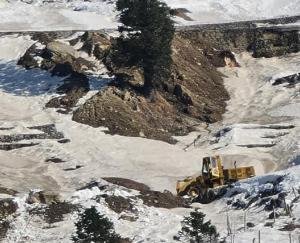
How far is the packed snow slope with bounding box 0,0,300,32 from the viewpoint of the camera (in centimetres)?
7775

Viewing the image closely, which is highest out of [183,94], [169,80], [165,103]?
[169,80]

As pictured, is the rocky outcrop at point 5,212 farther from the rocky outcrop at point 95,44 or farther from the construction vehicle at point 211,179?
the rocky outcrop at point 95,44

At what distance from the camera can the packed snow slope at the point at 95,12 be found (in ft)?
255

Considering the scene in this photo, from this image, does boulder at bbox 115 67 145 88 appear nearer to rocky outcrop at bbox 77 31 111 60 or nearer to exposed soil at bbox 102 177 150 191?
rocky outcrop at bbox 77 31 111 60

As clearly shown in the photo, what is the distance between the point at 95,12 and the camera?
3290 inches

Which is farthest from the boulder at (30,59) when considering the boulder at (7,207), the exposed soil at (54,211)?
the exposed soil at (54,211)

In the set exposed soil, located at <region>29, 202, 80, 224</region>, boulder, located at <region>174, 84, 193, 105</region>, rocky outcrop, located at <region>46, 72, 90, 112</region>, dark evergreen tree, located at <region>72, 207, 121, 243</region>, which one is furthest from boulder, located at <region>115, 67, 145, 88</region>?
dark evergreen tree, located at <region>72, 207, 121, 243</region>

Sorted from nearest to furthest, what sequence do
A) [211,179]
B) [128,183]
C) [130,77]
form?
1. [211,179]
2. [128,183]
3. [130,77]

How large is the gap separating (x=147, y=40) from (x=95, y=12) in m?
29.9

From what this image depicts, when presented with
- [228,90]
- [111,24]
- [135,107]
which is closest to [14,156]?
[135,107]

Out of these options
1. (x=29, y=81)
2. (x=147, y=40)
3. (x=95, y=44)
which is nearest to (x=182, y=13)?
(x=95, y=44)

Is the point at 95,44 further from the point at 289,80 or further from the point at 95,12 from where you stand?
the point at 95,12

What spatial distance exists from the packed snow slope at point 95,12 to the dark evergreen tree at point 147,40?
1883 centimetres

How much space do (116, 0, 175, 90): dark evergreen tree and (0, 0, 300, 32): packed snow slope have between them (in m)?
18.8
